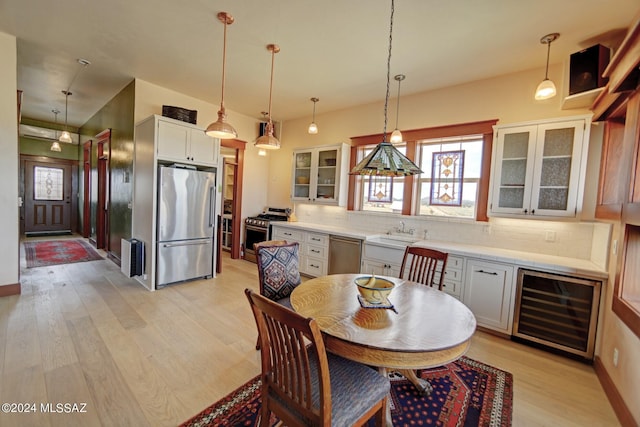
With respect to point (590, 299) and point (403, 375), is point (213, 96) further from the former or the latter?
point (590, 299)

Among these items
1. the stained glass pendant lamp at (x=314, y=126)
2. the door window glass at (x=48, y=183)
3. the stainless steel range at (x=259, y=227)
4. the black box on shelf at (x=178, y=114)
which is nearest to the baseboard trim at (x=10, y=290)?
the black box on shelf at (x=178, y=114)

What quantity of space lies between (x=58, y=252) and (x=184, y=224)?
3.82 metres

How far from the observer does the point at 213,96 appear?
452cm

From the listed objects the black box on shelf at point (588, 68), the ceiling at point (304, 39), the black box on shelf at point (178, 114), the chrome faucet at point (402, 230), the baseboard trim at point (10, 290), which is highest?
the ceiling at point (304, 39)

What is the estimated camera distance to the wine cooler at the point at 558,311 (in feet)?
7.86

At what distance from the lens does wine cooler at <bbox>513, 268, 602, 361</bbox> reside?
239cm

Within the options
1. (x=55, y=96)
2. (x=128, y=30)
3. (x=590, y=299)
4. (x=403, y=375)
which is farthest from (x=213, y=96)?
(x=590, y=299)

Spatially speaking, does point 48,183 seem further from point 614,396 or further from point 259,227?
point 614,396

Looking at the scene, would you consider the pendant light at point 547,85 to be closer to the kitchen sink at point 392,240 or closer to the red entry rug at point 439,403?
the kitchen sink at point 392,240

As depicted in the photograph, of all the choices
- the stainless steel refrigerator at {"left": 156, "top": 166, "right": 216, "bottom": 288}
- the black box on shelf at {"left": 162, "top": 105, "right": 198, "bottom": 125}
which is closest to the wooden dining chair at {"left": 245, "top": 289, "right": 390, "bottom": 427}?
the stainless steel refrigerator at {"left": 156, "top": 166, "right": 216, "bottom": 288}

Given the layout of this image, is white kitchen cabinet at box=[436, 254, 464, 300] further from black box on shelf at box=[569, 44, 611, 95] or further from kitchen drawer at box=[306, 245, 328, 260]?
black box on shelf at box=[569, 44, 611, 95]

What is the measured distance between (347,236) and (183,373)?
101 inches

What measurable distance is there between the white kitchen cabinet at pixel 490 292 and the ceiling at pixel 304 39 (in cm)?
224

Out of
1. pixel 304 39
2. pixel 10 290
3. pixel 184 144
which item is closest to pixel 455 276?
pixel 304 39
